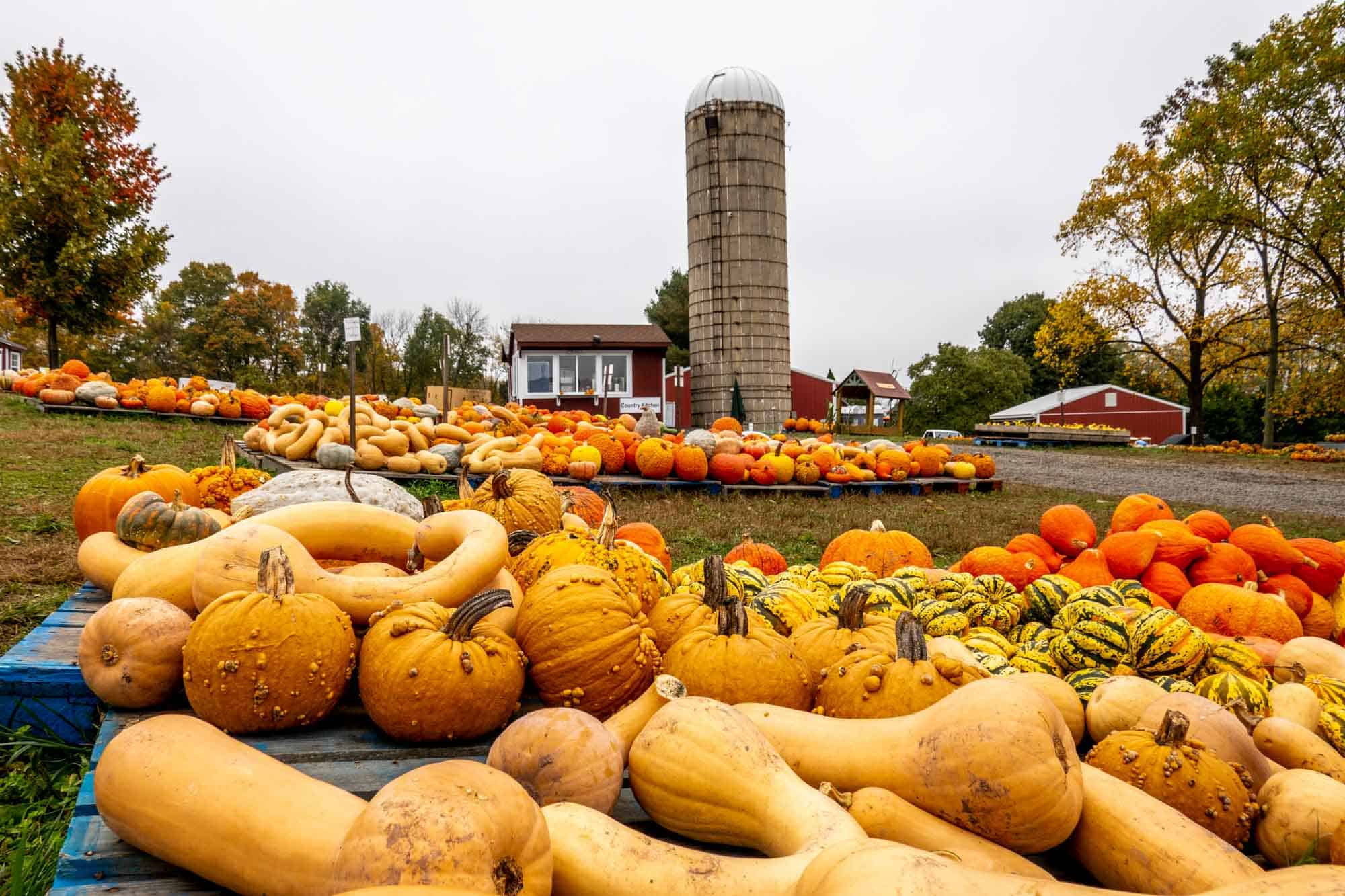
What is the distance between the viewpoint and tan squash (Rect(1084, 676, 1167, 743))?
1.78 meters

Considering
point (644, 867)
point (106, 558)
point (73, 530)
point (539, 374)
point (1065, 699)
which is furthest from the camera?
point (539, 374)

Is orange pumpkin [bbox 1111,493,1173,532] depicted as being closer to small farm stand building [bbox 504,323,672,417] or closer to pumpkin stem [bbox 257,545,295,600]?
pumpkin stem [bbox 257,545,295,600]

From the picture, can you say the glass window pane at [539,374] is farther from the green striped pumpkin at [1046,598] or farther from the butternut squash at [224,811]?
the butternut squash at [224,811]

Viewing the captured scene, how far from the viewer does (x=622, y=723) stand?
165cm

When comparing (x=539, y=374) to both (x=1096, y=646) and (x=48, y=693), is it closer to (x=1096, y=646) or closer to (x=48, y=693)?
(x=48, y=693)

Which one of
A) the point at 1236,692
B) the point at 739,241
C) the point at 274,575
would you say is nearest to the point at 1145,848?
the point at 1236,692

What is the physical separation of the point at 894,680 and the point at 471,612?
3.28 feet

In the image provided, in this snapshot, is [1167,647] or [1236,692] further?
[1167,647]

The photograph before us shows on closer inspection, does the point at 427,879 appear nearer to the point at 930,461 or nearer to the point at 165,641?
the point at 165,641

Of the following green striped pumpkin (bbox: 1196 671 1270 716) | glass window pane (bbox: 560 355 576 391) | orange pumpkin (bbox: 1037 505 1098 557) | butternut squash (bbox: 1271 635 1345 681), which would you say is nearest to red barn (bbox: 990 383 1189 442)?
glass window pane (bbox: 560 355 576 391)

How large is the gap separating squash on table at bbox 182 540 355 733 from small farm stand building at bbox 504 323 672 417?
21.1m

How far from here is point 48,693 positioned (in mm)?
1971

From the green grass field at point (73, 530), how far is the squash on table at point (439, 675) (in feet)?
2.21

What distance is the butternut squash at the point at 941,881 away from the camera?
890mm
